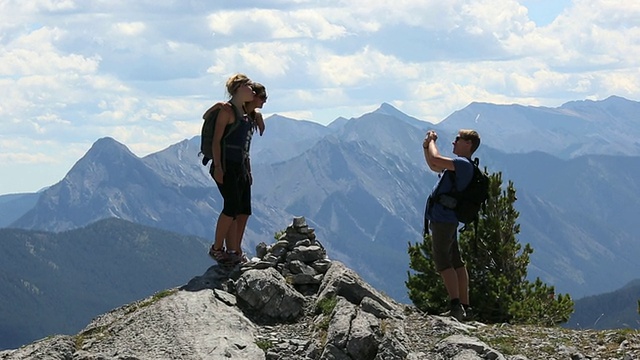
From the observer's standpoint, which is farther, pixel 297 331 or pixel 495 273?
pixel 495 273

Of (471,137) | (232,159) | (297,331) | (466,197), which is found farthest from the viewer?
(232,159)

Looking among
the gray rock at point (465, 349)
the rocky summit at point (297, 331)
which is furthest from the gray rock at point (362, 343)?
the gray rock at point (465, 349)

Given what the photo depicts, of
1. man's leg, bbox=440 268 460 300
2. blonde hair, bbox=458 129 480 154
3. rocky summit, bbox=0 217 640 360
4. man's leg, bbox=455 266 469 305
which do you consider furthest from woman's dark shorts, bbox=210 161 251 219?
man's leg, bbox=455 266 469 305

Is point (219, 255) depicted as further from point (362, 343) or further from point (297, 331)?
point (362, 343)

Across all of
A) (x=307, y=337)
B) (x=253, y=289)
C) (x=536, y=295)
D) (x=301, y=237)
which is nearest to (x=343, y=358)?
(x=307, y=337)

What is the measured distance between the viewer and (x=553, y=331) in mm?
14195

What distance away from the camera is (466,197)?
1425cm

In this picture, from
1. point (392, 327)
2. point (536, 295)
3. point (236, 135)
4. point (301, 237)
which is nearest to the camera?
point (392, 327)

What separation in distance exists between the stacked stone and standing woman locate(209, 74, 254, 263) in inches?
26.9

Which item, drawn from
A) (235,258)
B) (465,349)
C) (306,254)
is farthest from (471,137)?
(235,258)

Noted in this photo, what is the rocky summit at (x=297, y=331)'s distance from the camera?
12.6 meters

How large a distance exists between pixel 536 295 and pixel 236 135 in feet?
37.7

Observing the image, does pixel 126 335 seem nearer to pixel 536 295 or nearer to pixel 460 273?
pixel 460 273

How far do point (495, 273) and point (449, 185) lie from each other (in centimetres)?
959
